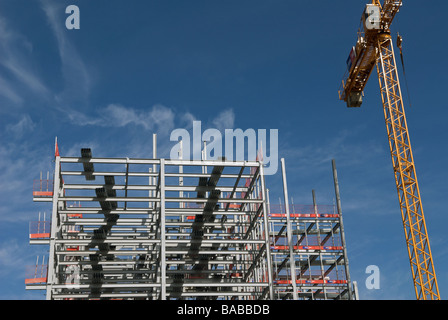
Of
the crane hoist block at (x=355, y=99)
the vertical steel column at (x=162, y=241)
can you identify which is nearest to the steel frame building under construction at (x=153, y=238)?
the vertical steel column at (x=162, y=241)

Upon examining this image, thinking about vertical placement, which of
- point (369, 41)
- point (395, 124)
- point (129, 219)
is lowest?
point (129, 219)

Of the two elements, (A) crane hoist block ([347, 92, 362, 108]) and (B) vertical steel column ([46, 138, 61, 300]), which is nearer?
(B) vertical steel column ([46, 138, 61, 300])

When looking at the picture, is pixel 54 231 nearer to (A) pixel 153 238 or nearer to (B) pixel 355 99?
(A) pixel 153 238

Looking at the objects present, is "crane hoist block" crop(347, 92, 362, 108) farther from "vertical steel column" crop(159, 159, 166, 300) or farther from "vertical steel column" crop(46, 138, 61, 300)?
"vertical steel column" crop(46, 138, 61, 300)

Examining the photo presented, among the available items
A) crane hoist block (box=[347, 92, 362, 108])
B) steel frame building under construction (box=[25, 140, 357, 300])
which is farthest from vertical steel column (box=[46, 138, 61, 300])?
crane hoist block (box=[347, 92, 362, 108])

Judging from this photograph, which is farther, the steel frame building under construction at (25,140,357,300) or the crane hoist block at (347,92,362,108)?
the crane hoist block at (347,92,362,108)

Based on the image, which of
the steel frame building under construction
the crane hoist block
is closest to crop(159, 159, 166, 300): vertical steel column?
the steel frame building under construction

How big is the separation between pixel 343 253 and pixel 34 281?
20.5m

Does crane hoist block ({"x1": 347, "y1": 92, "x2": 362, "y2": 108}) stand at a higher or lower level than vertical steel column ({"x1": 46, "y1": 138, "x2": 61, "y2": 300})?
higher

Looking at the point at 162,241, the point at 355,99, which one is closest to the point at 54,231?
the point at 162,241
